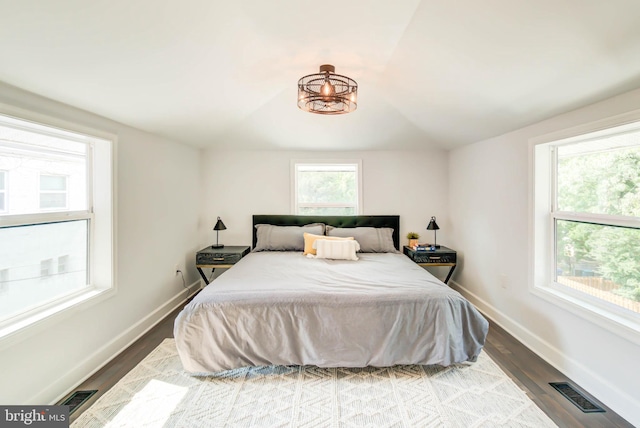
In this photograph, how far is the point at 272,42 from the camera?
6.86ft

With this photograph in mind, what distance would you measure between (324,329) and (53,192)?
2.21m

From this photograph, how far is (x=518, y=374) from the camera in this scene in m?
2.17

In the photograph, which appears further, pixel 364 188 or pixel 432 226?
pixel 364 188

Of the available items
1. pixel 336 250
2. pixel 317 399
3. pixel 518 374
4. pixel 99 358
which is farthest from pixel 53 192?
pixel 518 374

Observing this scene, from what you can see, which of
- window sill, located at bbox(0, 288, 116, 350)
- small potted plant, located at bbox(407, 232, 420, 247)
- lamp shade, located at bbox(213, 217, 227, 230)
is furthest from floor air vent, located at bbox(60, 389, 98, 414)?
small potted plant, located at bbox(407, 232, 420, 247)

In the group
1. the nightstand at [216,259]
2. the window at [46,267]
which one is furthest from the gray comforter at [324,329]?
the nightstand at [216,259]

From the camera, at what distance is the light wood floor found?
1.73 metres

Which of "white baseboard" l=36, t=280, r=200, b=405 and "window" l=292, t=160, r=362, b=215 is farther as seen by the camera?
"window" l=292, t=160, r=362, b=215

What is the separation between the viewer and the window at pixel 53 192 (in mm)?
2014

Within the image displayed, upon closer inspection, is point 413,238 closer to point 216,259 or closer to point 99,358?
point 216,259

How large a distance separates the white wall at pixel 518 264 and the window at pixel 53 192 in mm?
3839

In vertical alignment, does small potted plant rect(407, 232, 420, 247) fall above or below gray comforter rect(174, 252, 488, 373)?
above

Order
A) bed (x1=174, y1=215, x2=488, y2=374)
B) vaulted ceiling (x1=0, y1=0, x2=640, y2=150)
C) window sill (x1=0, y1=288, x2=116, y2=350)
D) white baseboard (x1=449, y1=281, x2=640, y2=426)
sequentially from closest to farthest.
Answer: vaulted ceiling (x1=0, y1=0, x2=640, y2=150)
window sill (x1=0, y1=288, x2=116, y2=350)
white baseboard (x1=449, y1=281, x2=640, y2=426)
bed (x1=174, y1=215, x2=488, y2=374)

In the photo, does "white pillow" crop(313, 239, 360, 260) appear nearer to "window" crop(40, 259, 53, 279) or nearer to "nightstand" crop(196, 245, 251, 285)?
"nightstand" crop(196, 245, 251, 285)
